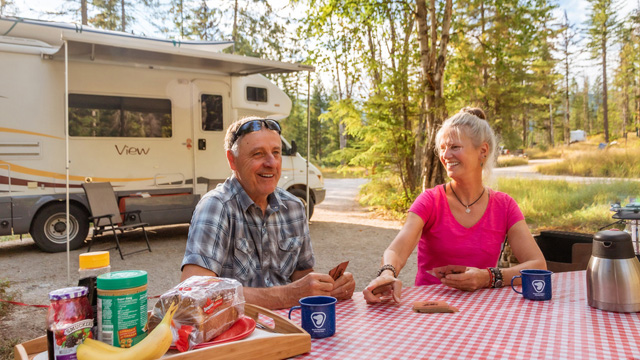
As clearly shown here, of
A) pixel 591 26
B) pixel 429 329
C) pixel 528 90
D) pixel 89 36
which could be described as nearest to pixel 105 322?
pixel 429 329

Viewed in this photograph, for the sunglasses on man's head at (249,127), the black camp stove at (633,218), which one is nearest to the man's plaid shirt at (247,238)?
the sunglasses on man's head at (249,127)

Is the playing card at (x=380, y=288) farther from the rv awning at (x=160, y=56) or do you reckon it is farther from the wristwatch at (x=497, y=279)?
the rv awning at (x=160, y=56)

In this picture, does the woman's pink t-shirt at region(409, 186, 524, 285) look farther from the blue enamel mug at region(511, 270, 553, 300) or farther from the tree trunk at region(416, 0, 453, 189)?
the tree trunk at region(416, 0, 453, 189)

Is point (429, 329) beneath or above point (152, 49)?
beneath

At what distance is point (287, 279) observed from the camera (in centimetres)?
235

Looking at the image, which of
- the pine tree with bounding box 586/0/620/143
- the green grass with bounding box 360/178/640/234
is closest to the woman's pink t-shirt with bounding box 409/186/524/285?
the green grass with bounding box 360/178/640/234

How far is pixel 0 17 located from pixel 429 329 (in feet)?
23.6

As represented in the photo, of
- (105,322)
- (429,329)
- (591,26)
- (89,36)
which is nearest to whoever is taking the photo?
(105,322)

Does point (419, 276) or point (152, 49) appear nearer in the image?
point (419, 276)

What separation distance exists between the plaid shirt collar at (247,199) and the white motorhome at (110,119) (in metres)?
4.37

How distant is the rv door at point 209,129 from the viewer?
25.9 ft

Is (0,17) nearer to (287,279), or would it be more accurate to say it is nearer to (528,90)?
(287,279)

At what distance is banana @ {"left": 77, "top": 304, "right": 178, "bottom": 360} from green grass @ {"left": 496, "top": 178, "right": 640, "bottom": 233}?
24.6 feet

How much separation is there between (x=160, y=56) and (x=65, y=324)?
21.3 feet
